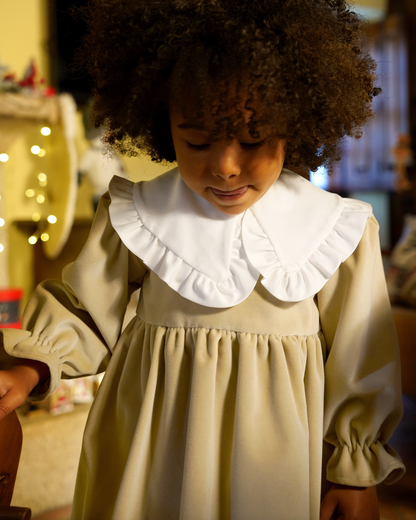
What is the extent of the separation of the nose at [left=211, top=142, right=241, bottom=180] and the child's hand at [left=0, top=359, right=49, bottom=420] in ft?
1.17

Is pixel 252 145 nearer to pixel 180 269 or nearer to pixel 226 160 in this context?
pixel 226 160

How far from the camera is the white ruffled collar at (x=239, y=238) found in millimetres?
678

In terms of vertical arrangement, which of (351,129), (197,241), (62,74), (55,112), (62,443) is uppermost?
(62,74)

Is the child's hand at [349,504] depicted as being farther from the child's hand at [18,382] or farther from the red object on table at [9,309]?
the red object on table at [9,309]

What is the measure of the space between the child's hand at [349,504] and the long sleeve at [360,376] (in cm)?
2

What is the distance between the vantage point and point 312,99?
0.61 metres

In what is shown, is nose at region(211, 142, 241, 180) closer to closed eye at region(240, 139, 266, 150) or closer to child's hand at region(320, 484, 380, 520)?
closed eye at region(240, 139, 266, 150)

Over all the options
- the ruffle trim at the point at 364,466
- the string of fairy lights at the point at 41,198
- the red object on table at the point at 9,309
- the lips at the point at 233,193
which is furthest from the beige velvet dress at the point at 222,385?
the string of fairy lights at the point at 41,198

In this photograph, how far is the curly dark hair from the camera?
57 centimetres

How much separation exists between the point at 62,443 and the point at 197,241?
1381 millimetres

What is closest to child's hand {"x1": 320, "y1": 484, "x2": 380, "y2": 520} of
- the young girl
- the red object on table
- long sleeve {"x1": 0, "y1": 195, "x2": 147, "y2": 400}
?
the young girl

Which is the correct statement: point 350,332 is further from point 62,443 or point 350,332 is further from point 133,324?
point 62,443

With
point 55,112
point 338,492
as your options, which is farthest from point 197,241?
point 55,112

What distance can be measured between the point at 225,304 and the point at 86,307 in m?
0.21
